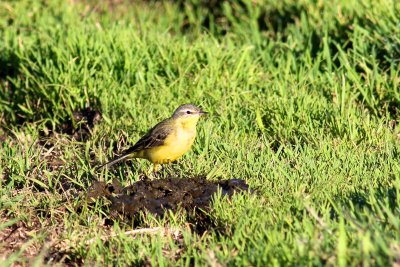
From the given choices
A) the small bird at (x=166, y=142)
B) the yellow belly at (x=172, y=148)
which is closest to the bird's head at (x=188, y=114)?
the small bird at (x=166, y=142)

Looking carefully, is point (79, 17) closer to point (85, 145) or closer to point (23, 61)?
point (23, 61)

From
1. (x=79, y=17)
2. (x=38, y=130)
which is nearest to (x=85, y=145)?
(x=38, y=130)

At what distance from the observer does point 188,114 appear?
703cm

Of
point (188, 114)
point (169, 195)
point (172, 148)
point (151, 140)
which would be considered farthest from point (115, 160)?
point (169, 195)

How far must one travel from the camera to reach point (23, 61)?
344 inches

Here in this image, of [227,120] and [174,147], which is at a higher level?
[174,147]

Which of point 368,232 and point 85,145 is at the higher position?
point 368,232

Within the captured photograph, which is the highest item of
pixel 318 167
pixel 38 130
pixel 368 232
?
pixel 368 232

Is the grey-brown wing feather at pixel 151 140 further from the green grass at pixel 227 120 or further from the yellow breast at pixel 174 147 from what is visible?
the green grass at pixel 227 120

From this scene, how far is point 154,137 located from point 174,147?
24 centimetres

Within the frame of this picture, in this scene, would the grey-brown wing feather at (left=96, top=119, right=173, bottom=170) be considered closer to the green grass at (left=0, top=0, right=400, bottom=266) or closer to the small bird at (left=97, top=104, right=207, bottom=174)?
the small bird at (left=97, top=104, right=207, bottom=174)

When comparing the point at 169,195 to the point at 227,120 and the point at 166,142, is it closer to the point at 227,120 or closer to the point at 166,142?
the point at 166,142

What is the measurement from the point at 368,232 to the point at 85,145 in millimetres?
3684

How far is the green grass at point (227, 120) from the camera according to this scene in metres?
5.12
